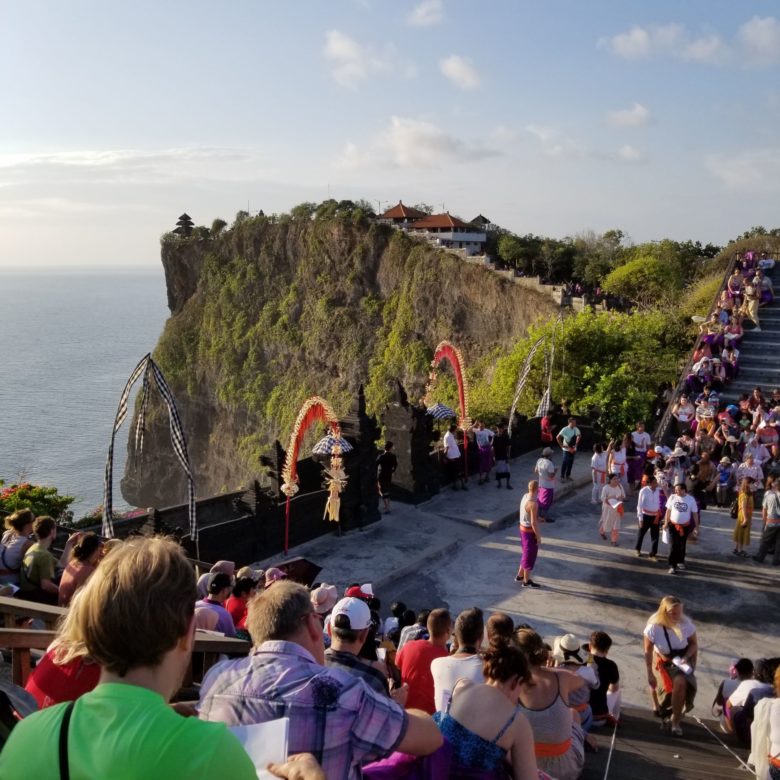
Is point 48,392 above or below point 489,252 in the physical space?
below

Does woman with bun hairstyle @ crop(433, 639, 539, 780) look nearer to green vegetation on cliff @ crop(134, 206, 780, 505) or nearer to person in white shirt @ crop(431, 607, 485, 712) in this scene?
person in white shirt @ crop(431, 607, 485, 712)

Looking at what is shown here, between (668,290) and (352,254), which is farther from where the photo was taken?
(352,254)

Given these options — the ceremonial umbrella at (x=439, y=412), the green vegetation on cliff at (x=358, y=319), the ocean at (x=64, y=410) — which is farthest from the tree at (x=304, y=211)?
the ceremonial umbrella at (x=439, y=412)

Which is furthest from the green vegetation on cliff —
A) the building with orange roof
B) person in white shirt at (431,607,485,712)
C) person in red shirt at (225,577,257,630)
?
person in white shirt at (431,607,485,712)

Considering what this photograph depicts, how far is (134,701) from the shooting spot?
6.17 ft

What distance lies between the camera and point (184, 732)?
182 cm

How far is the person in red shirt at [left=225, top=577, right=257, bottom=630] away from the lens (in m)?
6.75

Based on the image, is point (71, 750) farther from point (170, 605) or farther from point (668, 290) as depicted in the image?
point (668, 290)

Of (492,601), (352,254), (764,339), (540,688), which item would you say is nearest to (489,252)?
(352,254)

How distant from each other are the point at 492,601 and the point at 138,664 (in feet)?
31.7

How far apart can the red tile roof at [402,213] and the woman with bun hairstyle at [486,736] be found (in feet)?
230

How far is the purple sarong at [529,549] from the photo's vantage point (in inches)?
434

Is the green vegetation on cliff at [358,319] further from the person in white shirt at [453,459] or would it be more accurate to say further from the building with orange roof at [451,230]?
the person in white shirt at [453,459]

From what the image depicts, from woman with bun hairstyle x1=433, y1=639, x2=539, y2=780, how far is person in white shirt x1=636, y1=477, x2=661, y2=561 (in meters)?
8.92
